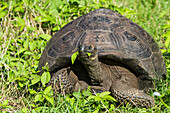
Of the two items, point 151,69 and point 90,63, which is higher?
point 90,63

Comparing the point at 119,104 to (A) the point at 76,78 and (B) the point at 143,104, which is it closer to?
(B) the point at 143,104

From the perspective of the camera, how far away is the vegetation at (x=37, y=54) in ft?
11.2

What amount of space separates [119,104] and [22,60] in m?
1.87

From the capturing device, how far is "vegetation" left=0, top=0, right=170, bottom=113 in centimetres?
341

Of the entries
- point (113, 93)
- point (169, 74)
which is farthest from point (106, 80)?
point (169, 74)

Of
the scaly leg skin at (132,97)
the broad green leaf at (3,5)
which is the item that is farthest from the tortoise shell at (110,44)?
the broad green leaf at (3,5)

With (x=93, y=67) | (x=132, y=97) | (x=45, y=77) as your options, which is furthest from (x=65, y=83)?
(x=132, y=97)

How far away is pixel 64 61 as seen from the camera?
3.72 metres

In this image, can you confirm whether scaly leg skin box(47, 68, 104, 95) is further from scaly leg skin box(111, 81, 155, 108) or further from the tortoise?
scaly leg skin box(111, 81, 155, 108)

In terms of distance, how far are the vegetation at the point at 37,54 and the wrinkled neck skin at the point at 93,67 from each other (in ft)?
0.81

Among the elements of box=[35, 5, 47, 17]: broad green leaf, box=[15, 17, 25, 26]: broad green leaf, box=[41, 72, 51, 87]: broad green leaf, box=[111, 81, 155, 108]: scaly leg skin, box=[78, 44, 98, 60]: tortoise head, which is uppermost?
box=[35, 5, 47, 17]: broad green leaf

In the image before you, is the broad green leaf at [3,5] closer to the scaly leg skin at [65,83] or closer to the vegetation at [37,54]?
the vegetation at [37,54]

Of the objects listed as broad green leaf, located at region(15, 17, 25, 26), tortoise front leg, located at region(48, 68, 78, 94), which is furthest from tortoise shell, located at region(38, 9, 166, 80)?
broad green leaf, located at region(15, 17, 25, 26)

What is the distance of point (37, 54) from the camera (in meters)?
4.78
